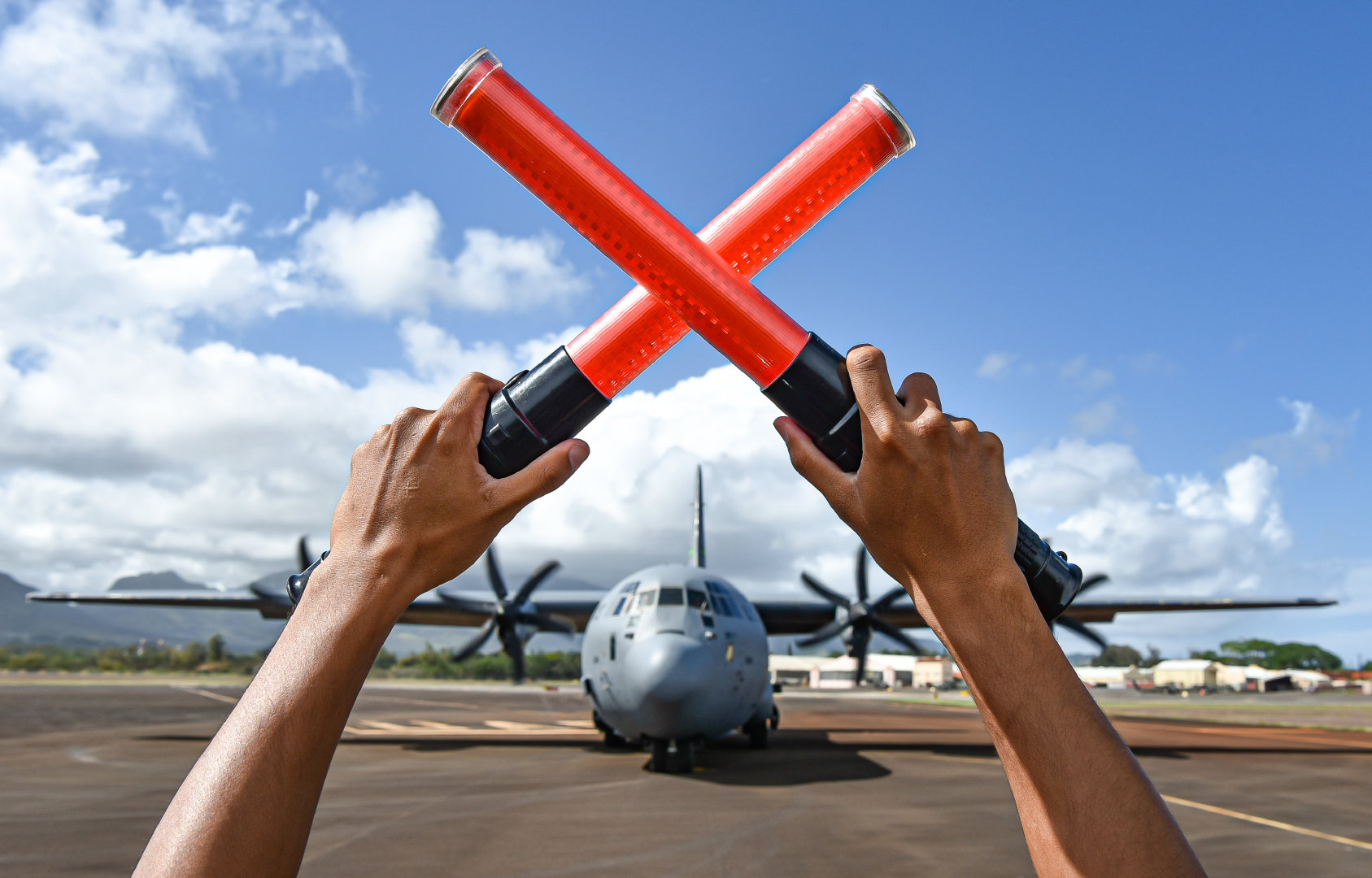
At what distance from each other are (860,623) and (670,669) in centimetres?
1245

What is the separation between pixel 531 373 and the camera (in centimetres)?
171

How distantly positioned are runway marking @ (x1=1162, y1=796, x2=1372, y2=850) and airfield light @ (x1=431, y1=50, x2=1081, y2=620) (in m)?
10.9

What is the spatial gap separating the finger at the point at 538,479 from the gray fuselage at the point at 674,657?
10931mm

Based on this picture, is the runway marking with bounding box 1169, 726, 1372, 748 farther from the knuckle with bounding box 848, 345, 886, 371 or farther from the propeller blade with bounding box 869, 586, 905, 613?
the knuckle with bounding box 848, 345, 886, 371

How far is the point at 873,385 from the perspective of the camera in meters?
1.50

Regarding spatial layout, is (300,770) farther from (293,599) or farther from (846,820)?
(846,820)

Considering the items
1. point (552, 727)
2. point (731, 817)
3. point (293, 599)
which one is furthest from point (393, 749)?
point (293, 599)

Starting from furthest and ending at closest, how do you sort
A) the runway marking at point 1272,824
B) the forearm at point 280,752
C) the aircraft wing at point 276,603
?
the aircraft wing at point 276,603 < the runway marking at point 1272,824 < the forearm at point 280,752

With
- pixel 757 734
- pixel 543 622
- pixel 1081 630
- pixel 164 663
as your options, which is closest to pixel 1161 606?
pixel 1081 630

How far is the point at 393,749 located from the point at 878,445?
67.4ft

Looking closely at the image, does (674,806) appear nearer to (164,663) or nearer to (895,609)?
(895,609)

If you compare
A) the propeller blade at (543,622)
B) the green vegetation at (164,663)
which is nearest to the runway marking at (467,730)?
the propeller blade at (543,622)

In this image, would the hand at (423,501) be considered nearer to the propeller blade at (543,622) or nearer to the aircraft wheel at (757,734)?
the aircraft wheel at (757,734)

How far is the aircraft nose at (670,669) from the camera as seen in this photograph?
39.2ft
